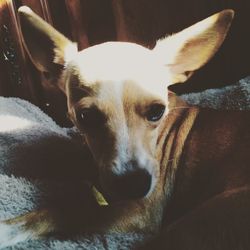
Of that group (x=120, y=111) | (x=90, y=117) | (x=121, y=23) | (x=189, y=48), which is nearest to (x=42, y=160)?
(x=90, y=117)

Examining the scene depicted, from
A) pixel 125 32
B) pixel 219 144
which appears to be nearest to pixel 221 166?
pixel 219 144

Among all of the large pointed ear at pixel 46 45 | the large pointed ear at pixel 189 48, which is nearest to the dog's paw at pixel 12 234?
the large pointed ear at pixel 46 45

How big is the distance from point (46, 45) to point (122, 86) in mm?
505

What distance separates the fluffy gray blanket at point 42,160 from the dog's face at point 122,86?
0.68 feet

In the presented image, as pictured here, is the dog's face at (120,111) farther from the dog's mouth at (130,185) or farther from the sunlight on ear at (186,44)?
the sunlight on ear at (186,44)

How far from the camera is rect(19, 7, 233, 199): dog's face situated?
1.73 meters

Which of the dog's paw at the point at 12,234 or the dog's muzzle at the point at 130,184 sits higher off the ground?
the dog's muzzle at the point at 130,184

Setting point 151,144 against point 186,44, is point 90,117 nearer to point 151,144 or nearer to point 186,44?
point 151,144

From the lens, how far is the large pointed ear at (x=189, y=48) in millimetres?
2052

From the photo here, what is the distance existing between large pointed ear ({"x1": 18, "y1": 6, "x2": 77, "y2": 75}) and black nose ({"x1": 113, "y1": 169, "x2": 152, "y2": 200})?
0.68m

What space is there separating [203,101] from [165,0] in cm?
60

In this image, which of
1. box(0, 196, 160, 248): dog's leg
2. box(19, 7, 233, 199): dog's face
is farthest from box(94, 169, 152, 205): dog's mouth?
box(0, 196, 160, 248): dog's leg

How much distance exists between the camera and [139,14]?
284 cm

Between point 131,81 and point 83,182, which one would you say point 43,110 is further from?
point 131,81
